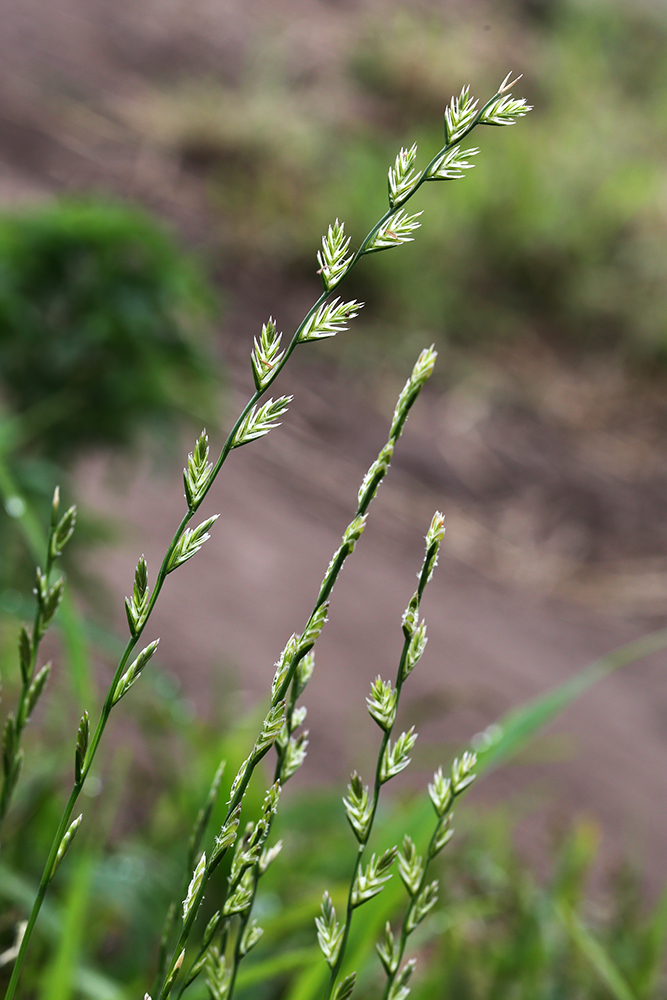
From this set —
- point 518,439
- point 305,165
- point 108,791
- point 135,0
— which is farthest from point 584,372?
point 108,791

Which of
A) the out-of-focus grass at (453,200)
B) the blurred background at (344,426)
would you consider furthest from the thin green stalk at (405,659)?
the out-of-focus grass at (453,200)

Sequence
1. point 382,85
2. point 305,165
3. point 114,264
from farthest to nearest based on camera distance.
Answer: point 382,85
point 305,165
point 114,264

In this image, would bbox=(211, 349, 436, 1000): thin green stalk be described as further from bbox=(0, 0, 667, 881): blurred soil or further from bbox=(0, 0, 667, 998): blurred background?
bbox=(0, 0, 667, 881): blurred soil

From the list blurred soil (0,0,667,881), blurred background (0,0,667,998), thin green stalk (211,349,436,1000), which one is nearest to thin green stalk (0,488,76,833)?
thin green stalk (211,349,436,1000)

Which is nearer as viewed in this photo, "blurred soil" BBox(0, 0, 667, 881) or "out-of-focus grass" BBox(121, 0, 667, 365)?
"blurred soil" BBox(0, 0, 667, 881)

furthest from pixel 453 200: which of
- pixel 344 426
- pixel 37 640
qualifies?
pixel 37 640

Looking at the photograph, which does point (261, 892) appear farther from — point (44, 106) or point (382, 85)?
point (382, 85)
